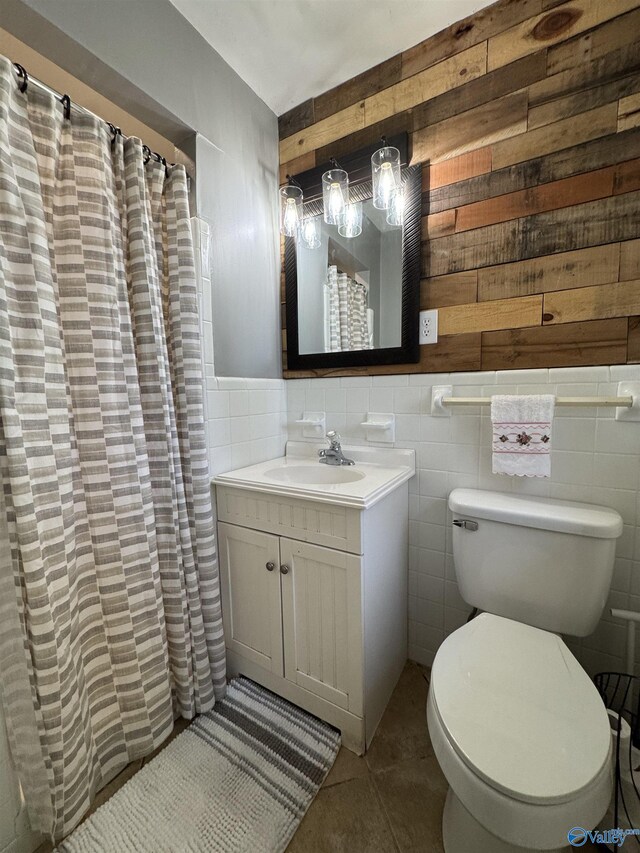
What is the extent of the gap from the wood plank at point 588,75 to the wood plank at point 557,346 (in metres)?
0.73

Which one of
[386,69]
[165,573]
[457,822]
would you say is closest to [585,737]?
[457,822]

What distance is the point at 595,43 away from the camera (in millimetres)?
1063

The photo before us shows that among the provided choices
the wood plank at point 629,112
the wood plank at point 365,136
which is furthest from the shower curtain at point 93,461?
the wood plank at point 629,112

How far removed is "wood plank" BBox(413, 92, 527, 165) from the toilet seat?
1.63 metres

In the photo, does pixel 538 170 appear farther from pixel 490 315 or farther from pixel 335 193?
pixel 335 193

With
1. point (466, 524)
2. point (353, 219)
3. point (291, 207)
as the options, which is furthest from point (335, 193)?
point (466, 524)

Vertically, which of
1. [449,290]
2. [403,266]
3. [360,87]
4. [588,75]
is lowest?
[449,290]

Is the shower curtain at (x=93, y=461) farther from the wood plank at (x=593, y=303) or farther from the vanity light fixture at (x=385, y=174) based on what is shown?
the wood plank at (x=593, y=303)

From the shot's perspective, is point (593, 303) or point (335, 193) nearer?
point (593, 303)

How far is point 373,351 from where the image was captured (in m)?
1.47

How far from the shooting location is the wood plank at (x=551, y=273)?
3.57 feet

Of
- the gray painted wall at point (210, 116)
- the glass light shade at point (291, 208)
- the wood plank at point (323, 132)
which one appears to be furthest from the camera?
the glass light shade at point (291, 208)

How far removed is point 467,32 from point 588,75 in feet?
1.53

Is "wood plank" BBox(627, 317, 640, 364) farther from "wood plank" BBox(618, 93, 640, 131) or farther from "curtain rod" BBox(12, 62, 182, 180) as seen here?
"curtain rod" BBox(12, 62, 182, 180)
